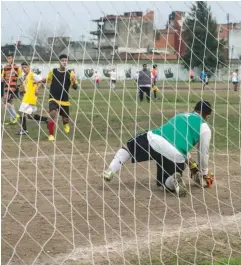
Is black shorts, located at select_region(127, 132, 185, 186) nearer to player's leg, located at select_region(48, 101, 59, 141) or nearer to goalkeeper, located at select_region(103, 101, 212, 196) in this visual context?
goalkeeper, located at select_region(103, 101, 212, 196)

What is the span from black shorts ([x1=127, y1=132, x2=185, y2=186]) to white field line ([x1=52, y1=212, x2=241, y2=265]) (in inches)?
41.4

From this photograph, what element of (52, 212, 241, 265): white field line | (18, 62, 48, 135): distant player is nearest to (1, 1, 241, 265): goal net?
(52, 212, 241, 265): white field line

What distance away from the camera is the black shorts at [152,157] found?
7.31m

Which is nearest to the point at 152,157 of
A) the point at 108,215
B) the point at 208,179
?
the point at 208,179

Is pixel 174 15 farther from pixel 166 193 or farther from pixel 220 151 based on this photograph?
pixel 220 151

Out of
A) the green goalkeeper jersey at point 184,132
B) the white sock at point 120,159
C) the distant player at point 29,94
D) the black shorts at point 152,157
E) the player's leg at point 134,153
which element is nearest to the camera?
the green goalkeeper jersey at point 184,132

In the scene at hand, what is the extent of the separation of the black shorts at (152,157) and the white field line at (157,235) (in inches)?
41.4

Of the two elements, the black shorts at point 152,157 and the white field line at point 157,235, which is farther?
the black shorts at point 152,157

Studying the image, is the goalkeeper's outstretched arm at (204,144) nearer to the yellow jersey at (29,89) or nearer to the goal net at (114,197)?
the goal net at (114,197)

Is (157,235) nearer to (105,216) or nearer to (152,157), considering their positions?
(105,216)

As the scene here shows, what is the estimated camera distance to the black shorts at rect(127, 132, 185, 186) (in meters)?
7.31

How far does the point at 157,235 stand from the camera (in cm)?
564

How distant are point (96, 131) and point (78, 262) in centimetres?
863

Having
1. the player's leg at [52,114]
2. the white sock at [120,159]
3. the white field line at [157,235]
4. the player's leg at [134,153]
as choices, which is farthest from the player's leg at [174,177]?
the player's leg at [52,114]
